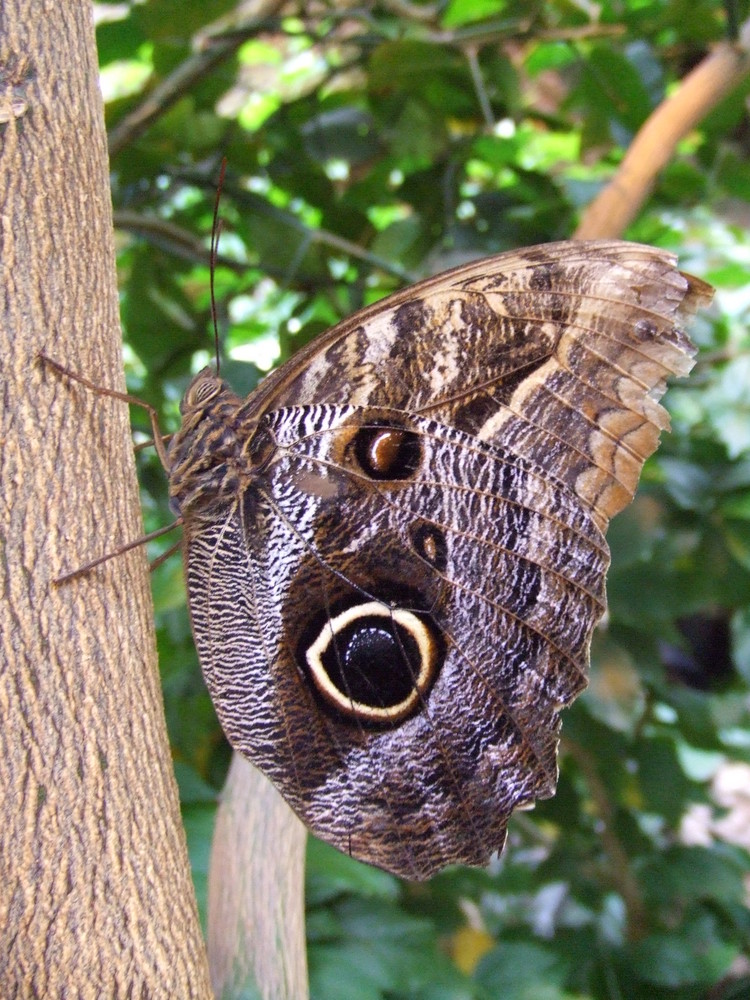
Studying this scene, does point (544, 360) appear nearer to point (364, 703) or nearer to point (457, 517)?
point (457, 517)

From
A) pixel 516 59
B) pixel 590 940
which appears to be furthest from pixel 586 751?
pixel 516 59

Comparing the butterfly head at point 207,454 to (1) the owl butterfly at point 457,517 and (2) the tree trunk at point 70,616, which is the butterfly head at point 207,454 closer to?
(1) the owl butterfly at point 457,517

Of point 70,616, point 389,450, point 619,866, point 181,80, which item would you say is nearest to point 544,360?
point 389,450

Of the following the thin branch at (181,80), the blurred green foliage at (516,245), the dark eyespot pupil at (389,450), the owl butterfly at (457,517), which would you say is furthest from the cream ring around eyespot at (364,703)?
the thin branch at (181,80)

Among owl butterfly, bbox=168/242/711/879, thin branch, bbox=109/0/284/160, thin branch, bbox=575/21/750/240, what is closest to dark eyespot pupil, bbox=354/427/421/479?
owl butterfly, bbox=168/242/711/879

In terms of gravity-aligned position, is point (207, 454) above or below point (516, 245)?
below

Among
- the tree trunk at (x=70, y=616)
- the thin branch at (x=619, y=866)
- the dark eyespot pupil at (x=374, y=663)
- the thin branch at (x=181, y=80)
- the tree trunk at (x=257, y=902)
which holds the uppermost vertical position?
the thin branch at (x=181, y=80)

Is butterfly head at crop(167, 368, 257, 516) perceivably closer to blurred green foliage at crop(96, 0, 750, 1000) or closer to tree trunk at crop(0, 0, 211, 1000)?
tree trunk at crop(0, 0, 211, 1000)
